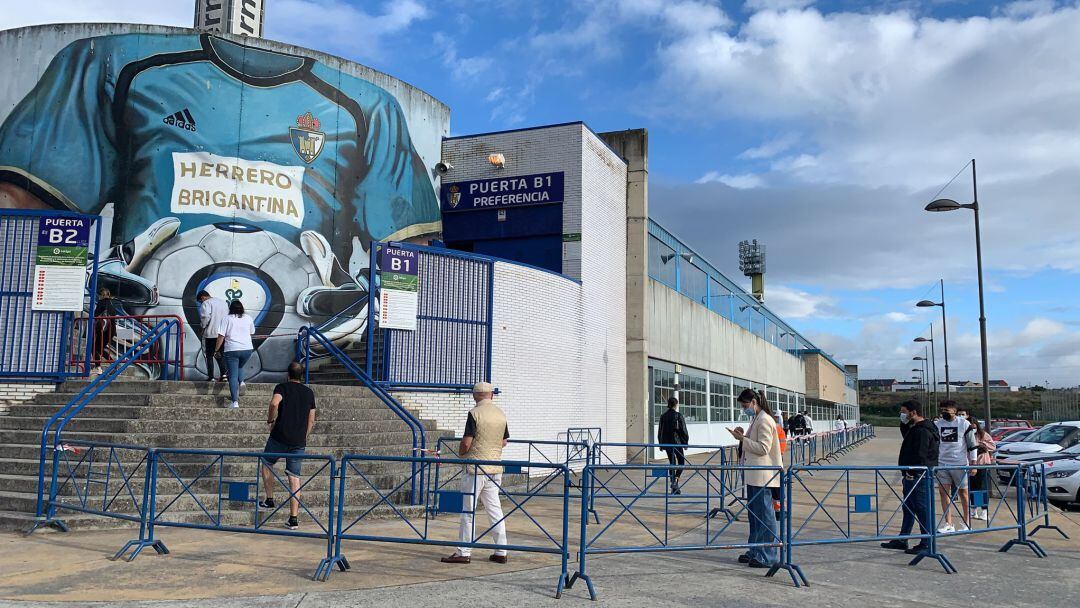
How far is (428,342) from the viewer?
15477 millimetres

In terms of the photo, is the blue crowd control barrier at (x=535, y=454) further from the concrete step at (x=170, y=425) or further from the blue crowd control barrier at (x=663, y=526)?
the concrete step at (x=170, y=425)

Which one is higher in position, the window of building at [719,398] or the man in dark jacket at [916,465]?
the window of building at [719,398]

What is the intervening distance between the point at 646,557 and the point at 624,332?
14.3 metres

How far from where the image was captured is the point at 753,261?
94.2 meters

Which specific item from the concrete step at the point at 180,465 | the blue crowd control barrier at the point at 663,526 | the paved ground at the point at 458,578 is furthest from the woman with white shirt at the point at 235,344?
the blue crowd control barrier at the point at 663,526

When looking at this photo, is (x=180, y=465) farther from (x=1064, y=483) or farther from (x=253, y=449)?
(x=1064, y=483)

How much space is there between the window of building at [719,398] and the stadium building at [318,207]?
1075cm

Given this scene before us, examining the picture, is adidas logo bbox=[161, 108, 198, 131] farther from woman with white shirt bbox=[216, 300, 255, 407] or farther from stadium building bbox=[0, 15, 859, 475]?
woman with white shirt bbox=[216, 300, 255, 407]

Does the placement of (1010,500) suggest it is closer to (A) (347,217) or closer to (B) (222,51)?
(A) (347,217)

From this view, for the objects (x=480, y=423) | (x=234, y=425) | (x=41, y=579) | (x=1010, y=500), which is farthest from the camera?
(x=1010, y=500)

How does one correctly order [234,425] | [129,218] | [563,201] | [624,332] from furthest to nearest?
[624,332], [563,201], [129,218], [234,425]

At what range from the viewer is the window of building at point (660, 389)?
2408cm

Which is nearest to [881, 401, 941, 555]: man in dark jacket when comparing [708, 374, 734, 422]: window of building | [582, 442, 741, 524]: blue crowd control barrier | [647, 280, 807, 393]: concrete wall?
[582, 442, 741, 524]: blue crowd control barrier

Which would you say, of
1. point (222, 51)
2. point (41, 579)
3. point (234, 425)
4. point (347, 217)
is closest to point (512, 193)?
point (347, 217)
